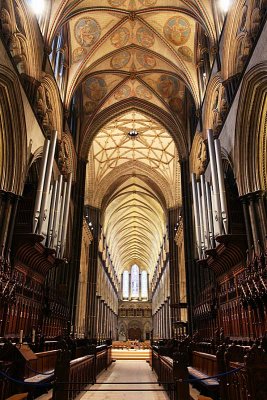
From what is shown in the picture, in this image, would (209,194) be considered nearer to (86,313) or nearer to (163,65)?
(163,65)

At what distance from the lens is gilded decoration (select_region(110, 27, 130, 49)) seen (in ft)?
52.0

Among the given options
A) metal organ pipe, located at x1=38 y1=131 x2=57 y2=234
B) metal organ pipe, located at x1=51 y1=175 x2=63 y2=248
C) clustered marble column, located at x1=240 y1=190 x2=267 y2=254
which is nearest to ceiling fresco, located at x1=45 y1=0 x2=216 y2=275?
metal organ pipe, located at x1=38 y1=131 x2=57 y2=234

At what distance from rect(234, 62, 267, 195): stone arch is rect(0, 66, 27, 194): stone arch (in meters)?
6.42

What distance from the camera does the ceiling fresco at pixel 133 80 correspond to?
14.5 meters

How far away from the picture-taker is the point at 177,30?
15.2 m

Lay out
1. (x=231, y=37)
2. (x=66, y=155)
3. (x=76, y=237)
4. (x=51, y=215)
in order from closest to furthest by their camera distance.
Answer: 1. (x=231, y=37)
2. (x=51, y=215)
3. (x=66, y=155)
4. (x=76, y=237)

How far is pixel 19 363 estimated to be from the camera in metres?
5.43

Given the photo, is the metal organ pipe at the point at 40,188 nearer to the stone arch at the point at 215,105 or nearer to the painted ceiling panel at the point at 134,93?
the stone arch at the point at 215,105

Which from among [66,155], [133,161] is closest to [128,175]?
[133,161]

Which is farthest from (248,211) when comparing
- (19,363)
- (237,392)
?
(19,363)

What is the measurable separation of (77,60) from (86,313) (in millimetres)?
17120

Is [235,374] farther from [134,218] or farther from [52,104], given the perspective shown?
[134,218]

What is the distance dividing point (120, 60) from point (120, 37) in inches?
60.8

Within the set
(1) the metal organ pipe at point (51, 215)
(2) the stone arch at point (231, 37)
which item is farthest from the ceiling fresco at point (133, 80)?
(1) the metal organ pipe at point (51, 215)
